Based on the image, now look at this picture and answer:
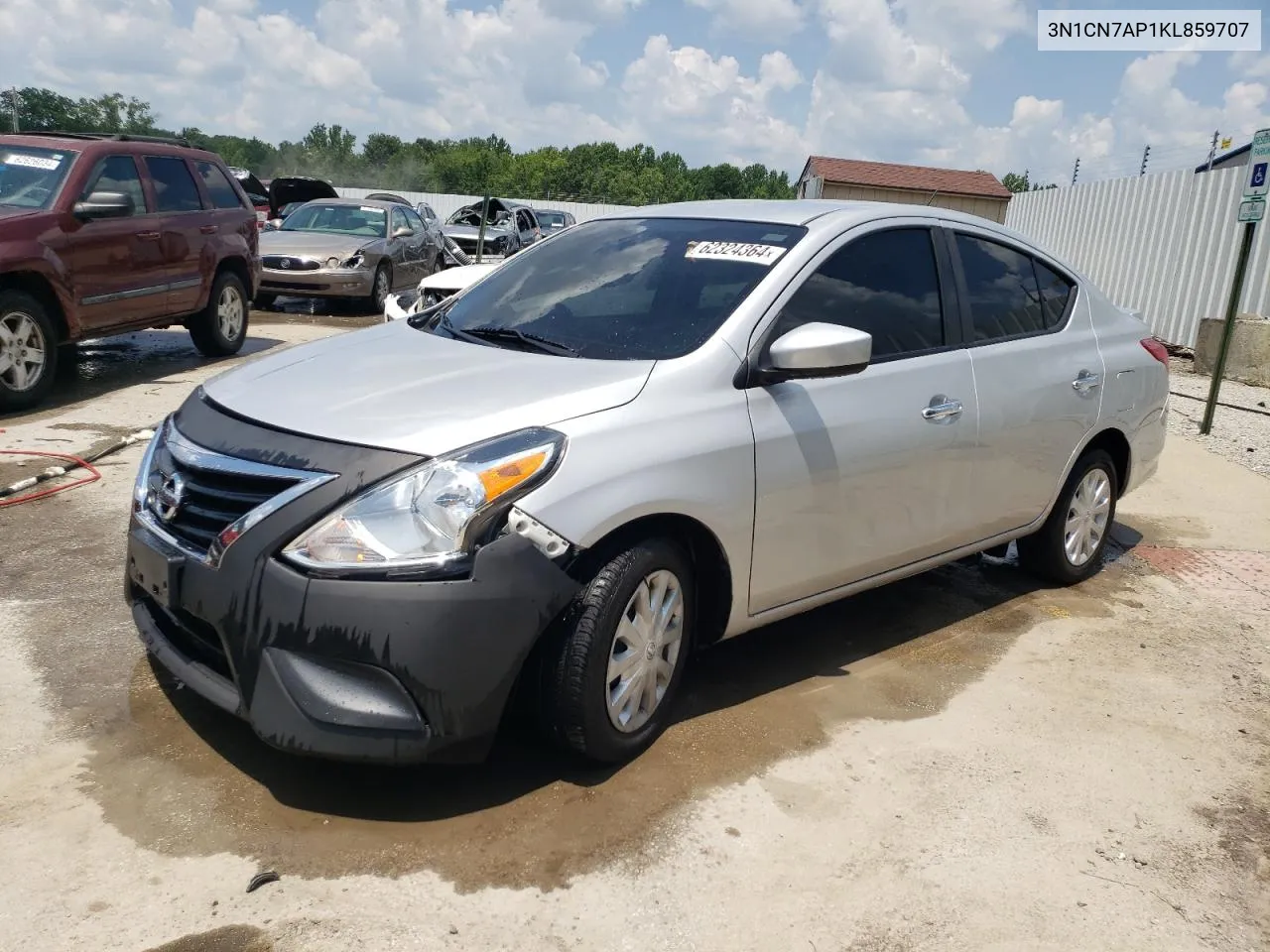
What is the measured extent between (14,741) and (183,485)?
993 mm

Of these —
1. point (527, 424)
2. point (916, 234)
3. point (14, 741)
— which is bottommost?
point (14, 741)

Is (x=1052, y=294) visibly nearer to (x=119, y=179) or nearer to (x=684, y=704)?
(x=684, y=704)

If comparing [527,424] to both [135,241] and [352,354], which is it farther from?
[135,241]

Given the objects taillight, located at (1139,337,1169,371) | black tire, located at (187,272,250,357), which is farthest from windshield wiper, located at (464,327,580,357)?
black tire, located at (187,272,250,357)

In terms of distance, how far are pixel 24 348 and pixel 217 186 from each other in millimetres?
3111

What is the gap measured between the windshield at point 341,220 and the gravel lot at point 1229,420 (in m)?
10.4

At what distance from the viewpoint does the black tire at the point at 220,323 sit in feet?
31.9

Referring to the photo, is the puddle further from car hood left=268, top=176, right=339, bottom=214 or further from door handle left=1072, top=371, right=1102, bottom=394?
car hood left=268, top=176, right=339, bottom=214

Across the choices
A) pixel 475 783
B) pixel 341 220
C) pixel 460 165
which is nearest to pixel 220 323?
pixel 341 220

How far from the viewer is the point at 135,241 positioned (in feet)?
27.6

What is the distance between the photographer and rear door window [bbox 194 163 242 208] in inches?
377

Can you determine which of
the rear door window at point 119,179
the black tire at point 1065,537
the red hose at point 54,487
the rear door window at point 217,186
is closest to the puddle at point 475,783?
the black tire at point 1065,537

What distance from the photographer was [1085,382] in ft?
15.7

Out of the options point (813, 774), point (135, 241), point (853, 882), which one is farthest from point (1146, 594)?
point (135, 241)
